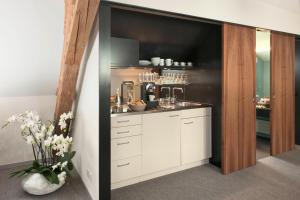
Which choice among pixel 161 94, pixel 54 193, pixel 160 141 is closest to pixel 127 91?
pixel 161 94

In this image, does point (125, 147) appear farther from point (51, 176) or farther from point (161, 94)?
point (161, 94)

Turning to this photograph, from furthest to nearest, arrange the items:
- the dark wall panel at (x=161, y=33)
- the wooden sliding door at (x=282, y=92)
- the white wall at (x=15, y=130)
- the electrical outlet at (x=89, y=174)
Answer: the wooden sliding door at (x=282, y=92) < the white wall at (x=15, y=130) < the dark wall panel at (x=161, y=33) < the electrical outlet at (x=89, y=174)

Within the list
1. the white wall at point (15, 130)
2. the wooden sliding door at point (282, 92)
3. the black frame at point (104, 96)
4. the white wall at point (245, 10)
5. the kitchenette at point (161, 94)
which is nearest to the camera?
the black frame at point (104, 96)

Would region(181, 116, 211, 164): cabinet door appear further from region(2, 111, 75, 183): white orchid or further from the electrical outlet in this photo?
region(2, 111, 75, 183): white orchid

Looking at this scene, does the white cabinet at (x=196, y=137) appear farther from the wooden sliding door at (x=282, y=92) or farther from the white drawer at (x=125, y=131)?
the wooden sliding door at (x=282, y=92)

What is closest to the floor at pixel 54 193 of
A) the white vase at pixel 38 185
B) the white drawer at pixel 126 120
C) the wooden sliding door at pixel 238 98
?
the white vase at pixel 38 185

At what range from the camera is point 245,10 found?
10.8 feet

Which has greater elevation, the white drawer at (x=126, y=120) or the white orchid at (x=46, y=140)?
the white drawer at (x=126, y=120)

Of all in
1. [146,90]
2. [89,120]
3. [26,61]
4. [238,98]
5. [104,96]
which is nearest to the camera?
[104,96]

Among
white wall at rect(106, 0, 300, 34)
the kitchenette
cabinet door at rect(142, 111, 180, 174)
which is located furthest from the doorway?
cabinet door at rect(142, 111, 180, 174)

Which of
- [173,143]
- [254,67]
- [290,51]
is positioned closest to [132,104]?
[173,143]

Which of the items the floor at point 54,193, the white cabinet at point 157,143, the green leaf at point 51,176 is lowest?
the floor at point 54,193

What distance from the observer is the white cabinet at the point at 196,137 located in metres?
3.24

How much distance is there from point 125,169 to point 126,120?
0.61 meters
